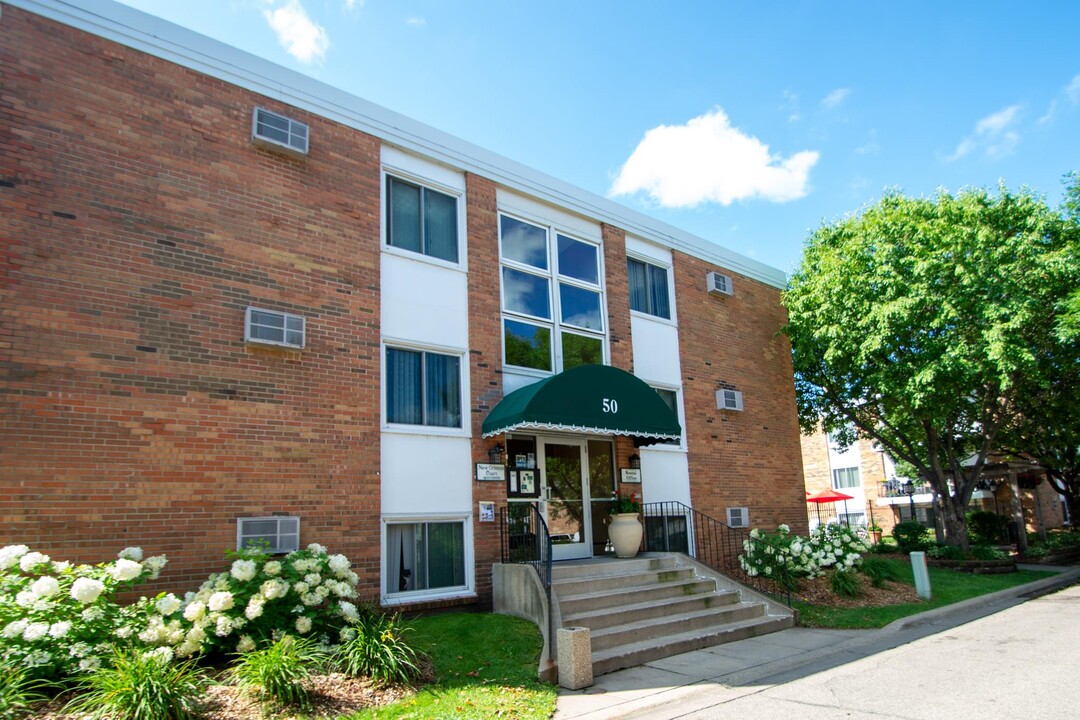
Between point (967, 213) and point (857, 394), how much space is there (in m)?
5.38

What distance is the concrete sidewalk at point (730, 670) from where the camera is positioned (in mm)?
6723

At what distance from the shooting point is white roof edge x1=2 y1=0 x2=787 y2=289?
28.0 ft

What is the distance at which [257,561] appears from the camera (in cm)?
759

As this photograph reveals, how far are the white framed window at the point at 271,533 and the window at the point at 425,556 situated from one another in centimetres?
140

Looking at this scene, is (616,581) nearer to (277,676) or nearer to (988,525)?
(277,676)

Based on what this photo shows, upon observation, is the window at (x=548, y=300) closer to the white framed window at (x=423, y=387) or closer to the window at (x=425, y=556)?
the white framed window at (x=423, y=387)

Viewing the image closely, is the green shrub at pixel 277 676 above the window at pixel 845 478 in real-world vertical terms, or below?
below

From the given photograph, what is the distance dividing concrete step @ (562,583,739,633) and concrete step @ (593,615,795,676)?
422mm

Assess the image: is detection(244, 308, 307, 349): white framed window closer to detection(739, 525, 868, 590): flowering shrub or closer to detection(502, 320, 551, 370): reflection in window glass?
detection(502, 320, 551, 370): reflection in window glass

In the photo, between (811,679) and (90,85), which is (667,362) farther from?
(90,85)

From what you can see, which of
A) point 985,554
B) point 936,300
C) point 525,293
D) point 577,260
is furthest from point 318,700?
point 985,554

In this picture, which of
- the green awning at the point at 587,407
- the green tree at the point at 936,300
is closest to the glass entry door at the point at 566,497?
the green awning at the point at 587,407

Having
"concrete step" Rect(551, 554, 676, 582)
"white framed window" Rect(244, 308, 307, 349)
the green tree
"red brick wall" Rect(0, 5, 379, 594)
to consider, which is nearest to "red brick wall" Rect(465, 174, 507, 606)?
"concrete step" Rect(551, 554, 676, 582)

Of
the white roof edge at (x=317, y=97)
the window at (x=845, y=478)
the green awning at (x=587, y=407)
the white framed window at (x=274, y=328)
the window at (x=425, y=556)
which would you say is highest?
the white roof edge at (x=317, y=97)
